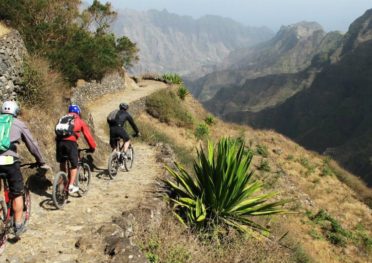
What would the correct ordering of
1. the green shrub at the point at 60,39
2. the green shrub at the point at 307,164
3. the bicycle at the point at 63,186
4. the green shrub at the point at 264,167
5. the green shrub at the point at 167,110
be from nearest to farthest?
1. the bicycle at the point at 63,186
2. the green shrub at the point at 60,39
3. the green shrub at the point at 264,167
4. the green shrub at the point at 307,164
5. the green shrub at the point at 167,110

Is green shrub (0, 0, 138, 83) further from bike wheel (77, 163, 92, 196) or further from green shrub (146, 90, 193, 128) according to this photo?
bike wheel (77, 163, 92, 196)

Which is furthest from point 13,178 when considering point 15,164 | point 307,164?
point 307,164

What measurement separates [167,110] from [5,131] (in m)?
19.4

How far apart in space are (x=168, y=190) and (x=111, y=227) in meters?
2.98

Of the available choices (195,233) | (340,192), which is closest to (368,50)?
(340,192)

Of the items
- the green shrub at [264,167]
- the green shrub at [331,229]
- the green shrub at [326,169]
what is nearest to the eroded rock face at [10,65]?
the green shrub at [331,229]

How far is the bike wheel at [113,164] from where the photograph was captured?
10.1 metres

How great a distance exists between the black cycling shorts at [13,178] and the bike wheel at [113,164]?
4159mm

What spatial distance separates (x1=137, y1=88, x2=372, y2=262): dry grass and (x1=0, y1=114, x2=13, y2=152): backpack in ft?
10.1

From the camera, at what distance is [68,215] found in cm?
759

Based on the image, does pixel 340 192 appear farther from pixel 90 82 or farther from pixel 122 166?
pixel 90 82

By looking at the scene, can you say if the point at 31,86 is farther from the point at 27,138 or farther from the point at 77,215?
the point at 27,138

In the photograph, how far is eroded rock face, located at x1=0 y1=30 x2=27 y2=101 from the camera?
1074 cm

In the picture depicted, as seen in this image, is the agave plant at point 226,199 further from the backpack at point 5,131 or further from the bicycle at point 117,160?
the backpack at point 5,131
